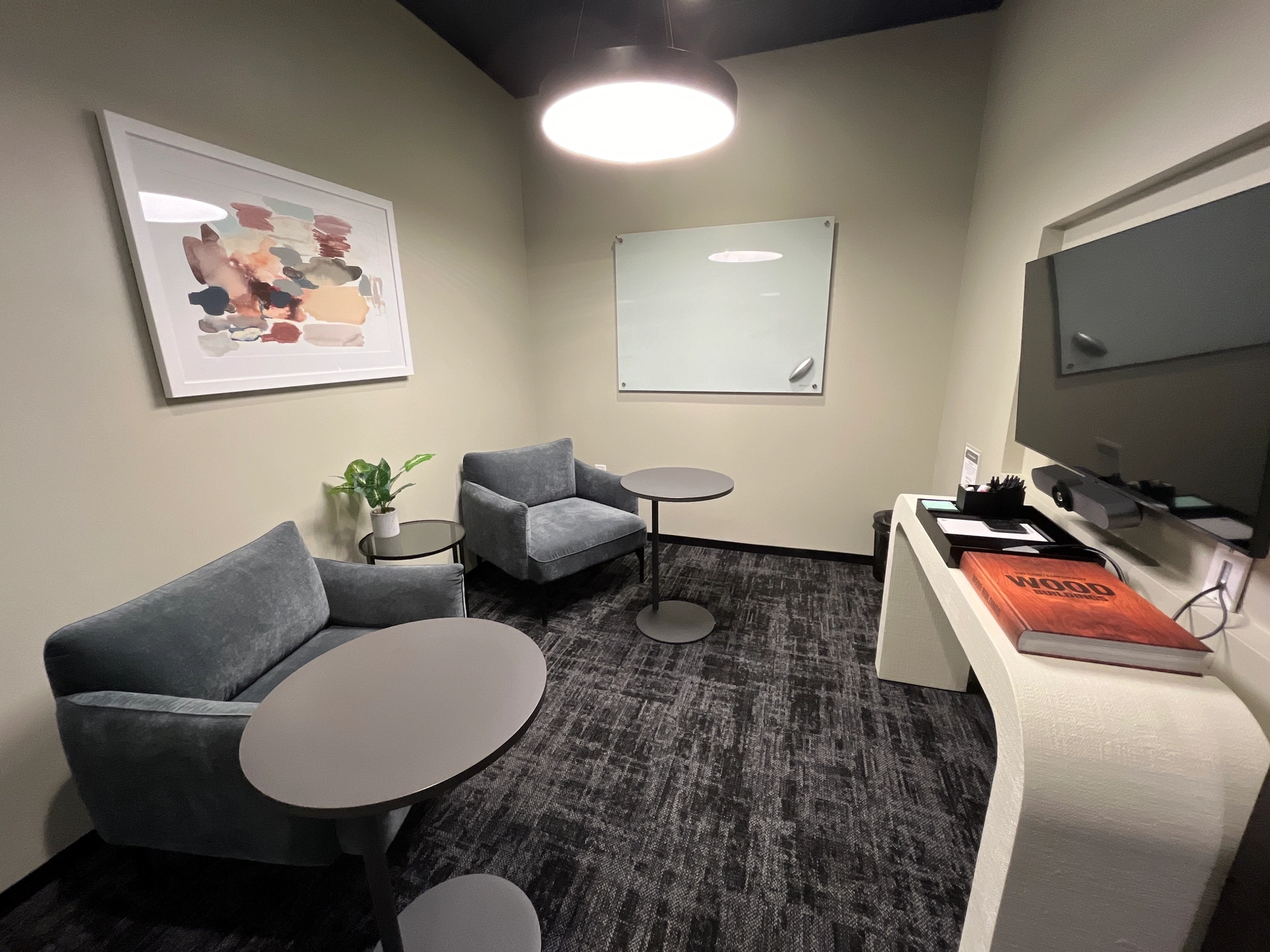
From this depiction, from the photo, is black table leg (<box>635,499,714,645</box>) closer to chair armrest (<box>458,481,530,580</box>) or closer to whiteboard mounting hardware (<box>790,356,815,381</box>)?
chair armrest (<box>458,481,530,580</box>)

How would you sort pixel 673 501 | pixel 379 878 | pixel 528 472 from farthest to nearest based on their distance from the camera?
pixel 528 472 < pixel 673 501 < pixel 379 878

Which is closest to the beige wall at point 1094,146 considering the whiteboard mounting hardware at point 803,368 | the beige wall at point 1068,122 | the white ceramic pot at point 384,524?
the beige wall at point 1068,122

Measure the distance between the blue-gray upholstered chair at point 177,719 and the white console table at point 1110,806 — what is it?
51.7 inches

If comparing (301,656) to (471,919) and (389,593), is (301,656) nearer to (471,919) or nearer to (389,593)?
(389,593)

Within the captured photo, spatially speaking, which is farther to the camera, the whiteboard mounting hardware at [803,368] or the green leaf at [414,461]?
the whiteboard mounting hardware at [803,368]

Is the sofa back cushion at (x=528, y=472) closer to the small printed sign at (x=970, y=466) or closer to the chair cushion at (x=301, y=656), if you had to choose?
the chair cushion at (x=301, y=656)

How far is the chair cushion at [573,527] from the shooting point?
244 cm

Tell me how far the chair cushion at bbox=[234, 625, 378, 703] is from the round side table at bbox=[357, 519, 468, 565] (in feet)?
1.31

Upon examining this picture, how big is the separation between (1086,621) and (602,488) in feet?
7.63

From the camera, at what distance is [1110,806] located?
75cm

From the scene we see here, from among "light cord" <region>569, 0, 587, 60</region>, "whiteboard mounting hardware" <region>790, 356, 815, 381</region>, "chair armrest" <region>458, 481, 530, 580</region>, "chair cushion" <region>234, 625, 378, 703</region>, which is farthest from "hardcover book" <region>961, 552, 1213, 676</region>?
"light cord" <region>569, 0, 587, 60</region>

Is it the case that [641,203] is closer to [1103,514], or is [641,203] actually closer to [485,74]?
[485,74]

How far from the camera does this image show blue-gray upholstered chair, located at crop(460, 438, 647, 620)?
2.44 metres

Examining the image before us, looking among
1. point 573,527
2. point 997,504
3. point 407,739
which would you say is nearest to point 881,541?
point 997,504
